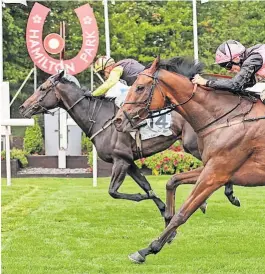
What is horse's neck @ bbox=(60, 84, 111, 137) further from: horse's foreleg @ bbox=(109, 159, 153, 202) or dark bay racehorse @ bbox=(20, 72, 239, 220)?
horse's foreleg @ bbox=(109, 159, 153, 202)

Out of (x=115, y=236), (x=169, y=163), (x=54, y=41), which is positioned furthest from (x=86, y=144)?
(x=115, y=236)

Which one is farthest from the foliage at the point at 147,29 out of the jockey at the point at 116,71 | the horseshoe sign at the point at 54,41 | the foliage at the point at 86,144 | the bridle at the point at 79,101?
the jockey at the point at 116,71

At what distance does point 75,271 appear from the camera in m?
6.78

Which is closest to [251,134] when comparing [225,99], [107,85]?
[225,99]

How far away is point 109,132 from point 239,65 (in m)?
2.90

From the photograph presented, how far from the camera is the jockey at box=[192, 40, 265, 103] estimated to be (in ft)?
21.3

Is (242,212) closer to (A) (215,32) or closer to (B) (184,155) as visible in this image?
(B) (184,155)

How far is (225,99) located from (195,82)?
30 cm

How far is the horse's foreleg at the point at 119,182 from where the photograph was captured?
356 inches

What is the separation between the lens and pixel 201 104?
6.59m

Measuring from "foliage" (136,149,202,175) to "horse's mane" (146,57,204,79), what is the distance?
400 inches

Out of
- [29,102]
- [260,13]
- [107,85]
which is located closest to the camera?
[107,85]

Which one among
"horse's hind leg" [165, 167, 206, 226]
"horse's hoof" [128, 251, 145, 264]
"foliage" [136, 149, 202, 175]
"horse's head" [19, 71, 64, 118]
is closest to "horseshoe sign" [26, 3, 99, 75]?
"foliage" [136, 149, 202, 175]

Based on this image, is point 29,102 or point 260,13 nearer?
point 29,102
